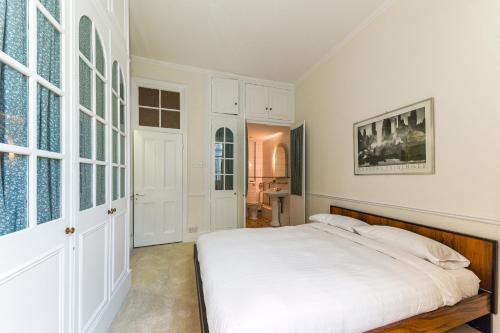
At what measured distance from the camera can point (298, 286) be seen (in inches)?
48.2

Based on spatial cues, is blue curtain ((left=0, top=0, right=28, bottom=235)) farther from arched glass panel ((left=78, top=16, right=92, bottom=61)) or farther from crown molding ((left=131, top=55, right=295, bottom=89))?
crown molding ((left=131, top=55, right=295, bottom=89))

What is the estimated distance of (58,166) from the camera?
112 cm

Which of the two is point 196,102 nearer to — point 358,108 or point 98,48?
point 98,48

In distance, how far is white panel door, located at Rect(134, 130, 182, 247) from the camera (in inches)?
137

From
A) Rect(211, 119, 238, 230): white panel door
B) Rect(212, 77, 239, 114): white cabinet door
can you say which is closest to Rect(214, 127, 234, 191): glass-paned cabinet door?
Rect(211, 119, 238, 230): white panel door

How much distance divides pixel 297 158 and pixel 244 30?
7.39 feet

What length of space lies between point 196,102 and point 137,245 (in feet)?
8.78

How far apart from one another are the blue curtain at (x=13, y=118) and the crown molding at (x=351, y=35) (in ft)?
10.0

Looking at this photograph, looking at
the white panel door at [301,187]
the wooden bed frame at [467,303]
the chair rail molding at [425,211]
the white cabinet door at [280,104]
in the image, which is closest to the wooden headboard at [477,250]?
the wooden bed frame at [467,303]

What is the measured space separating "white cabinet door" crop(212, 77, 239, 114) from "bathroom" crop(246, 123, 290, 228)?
0.93 metres

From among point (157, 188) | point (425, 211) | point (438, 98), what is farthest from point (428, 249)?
point (157, 188)

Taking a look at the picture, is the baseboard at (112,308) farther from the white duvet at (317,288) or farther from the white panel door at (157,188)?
the white panel door at (157,188)

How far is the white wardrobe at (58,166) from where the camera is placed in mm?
830

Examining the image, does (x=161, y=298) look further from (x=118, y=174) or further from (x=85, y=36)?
(x=85, y=36)
